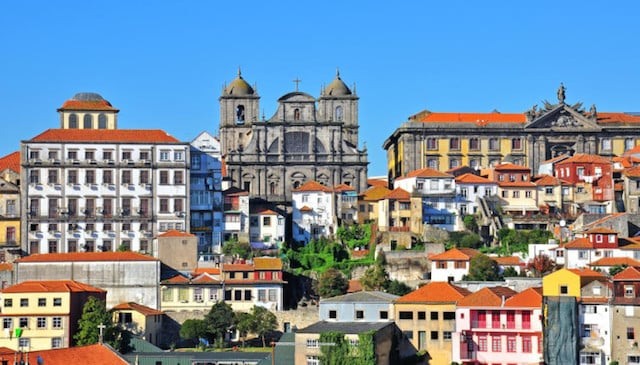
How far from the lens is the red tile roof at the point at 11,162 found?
9856 centimetres

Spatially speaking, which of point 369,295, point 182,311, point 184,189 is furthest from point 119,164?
point 369,295

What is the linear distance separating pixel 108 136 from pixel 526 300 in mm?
33199

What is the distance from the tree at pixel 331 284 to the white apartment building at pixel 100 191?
1208 cm

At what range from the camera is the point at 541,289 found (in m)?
83.5

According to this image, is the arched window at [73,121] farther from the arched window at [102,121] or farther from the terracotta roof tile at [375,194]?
the terracotta roof tile at [375,194]

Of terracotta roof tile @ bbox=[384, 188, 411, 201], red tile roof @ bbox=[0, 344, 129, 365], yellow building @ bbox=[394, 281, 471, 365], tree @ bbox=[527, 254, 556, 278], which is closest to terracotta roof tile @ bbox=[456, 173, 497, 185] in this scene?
terracotta roof tile @ bbox=[384, 188, 411, 201]

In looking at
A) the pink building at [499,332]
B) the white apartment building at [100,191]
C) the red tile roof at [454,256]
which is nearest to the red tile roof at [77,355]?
the pink building at [499,332]

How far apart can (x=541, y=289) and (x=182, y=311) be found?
21.9 meters

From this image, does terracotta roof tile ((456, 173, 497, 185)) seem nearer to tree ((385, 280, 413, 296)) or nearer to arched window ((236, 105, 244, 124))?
tree ((385, 280, 413, 296))

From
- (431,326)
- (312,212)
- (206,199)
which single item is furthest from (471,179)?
(431,326)

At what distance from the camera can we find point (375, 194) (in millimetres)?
103625

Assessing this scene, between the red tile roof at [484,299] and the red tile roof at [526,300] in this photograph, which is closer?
the red tile roof at [526,300]

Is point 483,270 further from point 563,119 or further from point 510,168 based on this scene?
point 563,119

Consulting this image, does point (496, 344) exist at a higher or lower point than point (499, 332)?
lower
